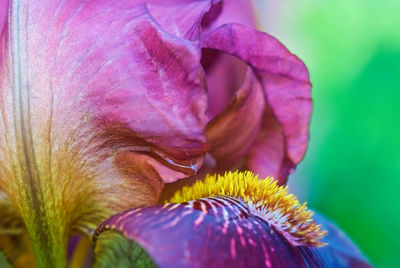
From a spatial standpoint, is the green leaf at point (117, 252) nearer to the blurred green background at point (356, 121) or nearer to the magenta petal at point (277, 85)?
the magenta petal at point (277, 85)

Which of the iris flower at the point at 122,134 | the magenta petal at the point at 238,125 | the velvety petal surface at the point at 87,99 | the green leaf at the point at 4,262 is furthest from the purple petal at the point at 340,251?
the green leaf at the point at 4,262

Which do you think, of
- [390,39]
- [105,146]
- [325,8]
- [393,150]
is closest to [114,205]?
[105,146]

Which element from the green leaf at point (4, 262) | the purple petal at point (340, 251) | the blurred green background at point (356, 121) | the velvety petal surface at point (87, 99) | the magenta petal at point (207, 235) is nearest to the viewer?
the magenta petal at point (207, 235)

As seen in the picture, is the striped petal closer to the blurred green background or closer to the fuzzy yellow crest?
the fuzzy yellow crest

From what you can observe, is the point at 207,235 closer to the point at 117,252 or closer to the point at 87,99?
the point at 117,252

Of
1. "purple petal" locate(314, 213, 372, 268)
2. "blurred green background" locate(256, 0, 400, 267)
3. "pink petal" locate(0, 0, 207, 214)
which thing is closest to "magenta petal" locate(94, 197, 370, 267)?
"pink petal" locate(0, 0, 207, 214)

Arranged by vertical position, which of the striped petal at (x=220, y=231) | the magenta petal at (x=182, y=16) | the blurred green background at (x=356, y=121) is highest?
the magenta petal at (x=182, y=16)
